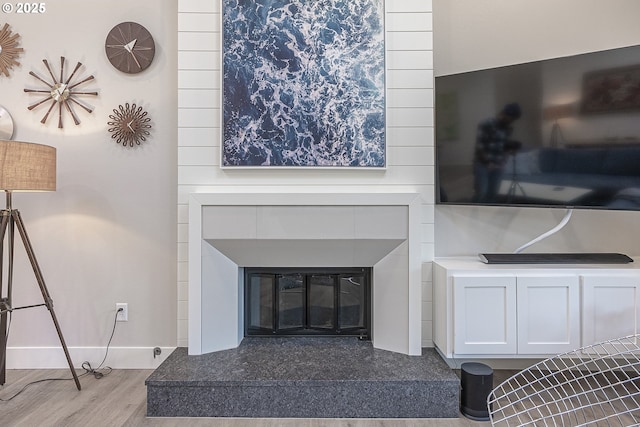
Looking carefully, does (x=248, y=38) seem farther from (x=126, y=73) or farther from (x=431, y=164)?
(x=431, y=164)

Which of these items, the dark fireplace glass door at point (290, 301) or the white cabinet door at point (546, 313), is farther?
the dark fireplace glass door at point (290, 301)

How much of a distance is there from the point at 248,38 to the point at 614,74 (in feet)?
6.80

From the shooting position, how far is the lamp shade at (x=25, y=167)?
2.01 metres

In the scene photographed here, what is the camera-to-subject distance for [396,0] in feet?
7.93

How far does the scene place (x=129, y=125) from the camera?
2.49m

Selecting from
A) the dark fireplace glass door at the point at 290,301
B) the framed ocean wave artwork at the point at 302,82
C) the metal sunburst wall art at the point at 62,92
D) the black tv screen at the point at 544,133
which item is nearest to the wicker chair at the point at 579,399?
the black tv screen at the point at 544,133

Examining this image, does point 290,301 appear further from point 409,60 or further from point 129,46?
point 129,46

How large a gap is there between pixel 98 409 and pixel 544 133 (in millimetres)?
2913

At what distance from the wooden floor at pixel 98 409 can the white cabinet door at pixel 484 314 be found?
401mm

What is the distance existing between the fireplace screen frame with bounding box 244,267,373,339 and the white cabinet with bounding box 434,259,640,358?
645 millimetres

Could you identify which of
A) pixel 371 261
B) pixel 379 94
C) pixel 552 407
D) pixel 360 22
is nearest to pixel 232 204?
pixel 371 261

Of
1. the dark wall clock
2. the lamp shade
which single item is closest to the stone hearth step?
the lamp shade

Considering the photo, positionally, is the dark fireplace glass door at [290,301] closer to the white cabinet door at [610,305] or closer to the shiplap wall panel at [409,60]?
the shiplap wall panel at [409,60]

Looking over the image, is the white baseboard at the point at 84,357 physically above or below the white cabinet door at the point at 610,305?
below
